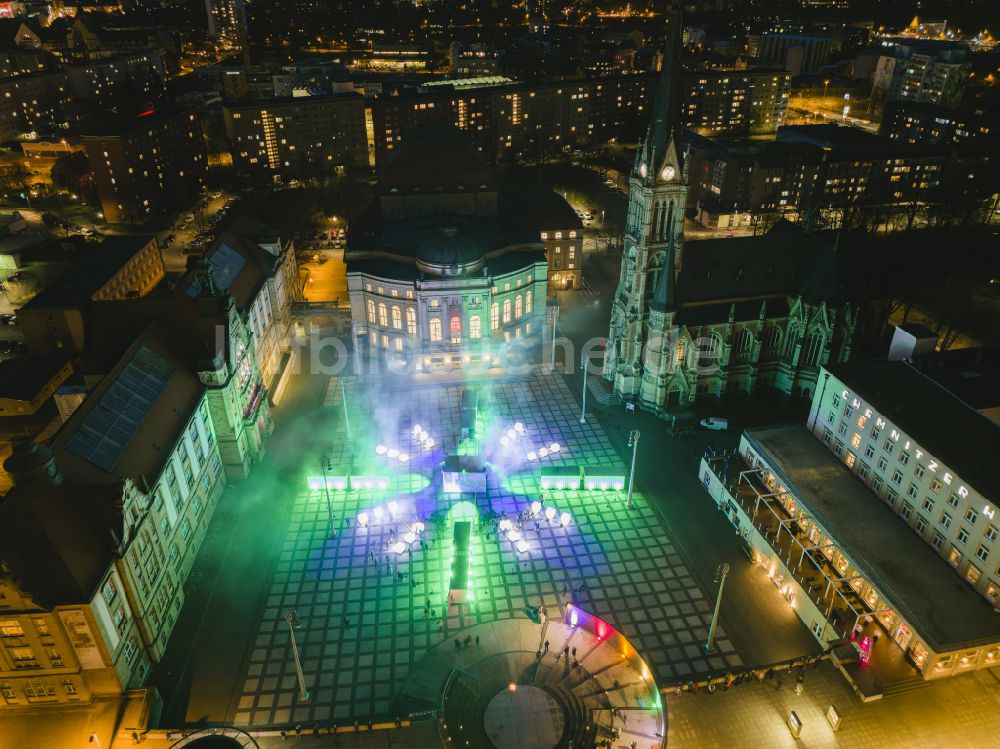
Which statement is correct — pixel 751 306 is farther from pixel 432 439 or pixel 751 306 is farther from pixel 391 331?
pixel 391 331

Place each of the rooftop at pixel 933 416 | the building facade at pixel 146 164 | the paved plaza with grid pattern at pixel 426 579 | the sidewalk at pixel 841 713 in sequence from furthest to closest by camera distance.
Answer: the building facade at pixel 146 164 < the rooftop at pixel 933 416 < the paved plaza with grid pattern at pixel 426 579 < the sidewalk at pixel 841 713

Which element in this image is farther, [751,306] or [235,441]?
[751,306]

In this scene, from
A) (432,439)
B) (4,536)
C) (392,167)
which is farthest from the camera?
(392,167)

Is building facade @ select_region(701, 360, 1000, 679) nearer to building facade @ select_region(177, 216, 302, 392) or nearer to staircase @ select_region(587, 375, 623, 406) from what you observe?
staircase @ select_region(587, 375, 623, 406)

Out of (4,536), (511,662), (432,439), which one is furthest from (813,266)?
(4,536)

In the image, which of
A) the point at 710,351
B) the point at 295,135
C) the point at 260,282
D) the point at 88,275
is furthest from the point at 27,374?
the point at 295,135

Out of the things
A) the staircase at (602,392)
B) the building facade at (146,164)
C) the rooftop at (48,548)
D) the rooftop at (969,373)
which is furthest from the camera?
the building facade at (146,164)

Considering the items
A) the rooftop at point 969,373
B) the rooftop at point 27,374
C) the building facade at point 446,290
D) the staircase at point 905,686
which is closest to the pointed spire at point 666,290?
the building facade at point 446,290

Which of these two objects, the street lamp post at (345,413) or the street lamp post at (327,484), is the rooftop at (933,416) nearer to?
the street lamp post at (327,484)
